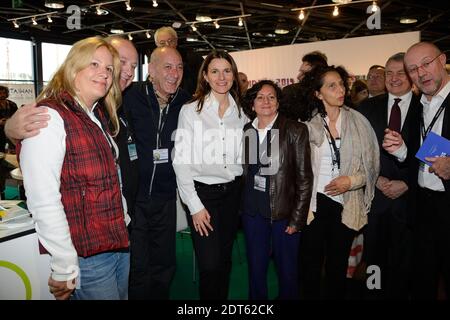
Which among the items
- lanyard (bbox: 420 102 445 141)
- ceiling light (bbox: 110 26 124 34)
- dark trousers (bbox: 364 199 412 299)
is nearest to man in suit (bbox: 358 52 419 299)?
dark trousers (bbox: 364 199 412 299)

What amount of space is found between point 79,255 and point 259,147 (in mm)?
1399

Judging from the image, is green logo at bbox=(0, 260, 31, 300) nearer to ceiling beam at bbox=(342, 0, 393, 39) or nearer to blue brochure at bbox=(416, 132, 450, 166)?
blue brochure at bbox=(416, 132, 450, 166)

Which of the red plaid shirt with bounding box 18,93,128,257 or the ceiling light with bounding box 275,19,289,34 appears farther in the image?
the ceiling light with bounding box 275,19,289,34

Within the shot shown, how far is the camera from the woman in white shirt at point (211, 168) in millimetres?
2486

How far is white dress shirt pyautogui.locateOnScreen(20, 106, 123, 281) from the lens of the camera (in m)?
1.43

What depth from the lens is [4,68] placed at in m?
9.88

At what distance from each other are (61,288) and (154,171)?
1.20 m

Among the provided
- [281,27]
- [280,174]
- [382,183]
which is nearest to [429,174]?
[382,183]

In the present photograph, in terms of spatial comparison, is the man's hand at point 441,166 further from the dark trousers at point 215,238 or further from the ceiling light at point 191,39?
the ceiling light at point 191,39

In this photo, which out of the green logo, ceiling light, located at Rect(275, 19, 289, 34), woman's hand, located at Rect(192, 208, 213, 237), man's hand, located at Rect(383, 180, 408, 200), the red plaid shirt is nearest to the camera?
the red plaid shirt

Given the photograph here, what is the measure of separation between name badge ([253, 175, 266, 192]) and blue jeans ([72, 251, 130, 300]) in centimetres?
108

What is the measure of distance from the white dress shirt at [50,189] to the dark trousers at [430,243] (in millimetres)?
2193

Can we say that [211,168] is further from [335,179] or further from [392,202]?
[392,202]
